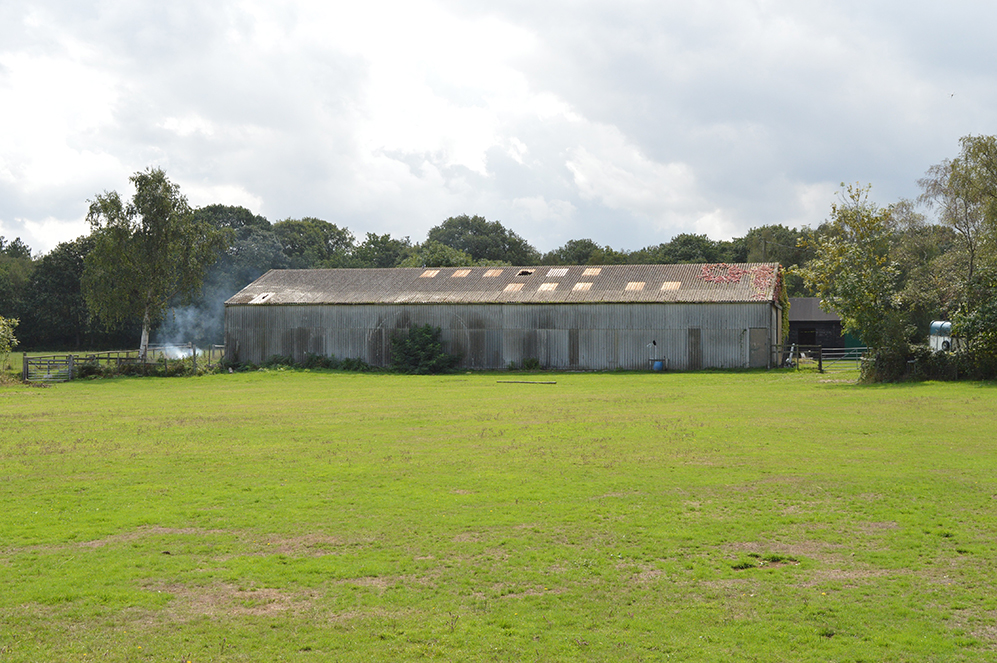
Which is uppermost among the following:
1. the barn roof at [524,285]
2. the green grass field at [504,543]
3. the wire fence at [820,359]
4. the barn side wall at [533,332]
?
the barn roof at [524,285]

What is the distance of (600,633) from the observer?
716cm

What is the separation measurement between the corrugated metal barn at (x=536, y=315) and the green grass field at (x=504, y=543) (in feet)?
91.5

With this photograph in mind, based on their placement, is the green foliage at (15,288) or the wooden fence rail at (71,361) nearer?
the wooden fence rail at (71,361)

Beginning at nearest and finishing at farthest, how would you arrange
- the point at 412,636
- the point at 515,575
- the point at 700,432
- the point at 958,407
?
1. the point at 412,636
2. the point at 515,575
3. the point at 700,432
4. the point at 958,407

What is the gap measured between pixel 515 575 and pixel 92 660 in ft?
13.5

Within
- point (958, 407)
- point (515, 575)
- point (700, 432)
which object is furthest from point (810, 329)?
point (515, 575)

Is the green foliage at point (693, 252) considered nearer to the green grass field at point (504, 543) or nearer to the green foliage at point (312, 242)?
the green foliage at point (312, 242)

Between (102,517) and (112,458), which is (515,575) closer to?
(102,517)

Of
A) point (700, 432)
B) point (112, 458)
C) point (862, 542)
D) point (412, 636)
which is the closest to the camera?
point (412, 636)

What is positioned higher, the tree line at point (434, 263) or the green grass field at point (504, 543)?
the tree line at point (434, 263)

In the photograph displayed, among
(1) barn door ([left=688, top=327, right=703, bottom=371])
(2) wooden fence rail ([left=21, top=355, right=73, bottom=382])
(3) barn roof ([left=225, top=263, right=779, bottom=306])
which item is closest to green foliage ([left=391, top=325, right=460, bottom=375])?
(3) barn roof ([left=225, top=263, right=779, bottom=306])

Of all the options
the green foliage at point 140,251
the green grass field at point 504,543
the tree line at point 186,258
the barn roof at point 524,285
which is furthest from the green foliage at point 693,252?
the green grass field at point 504,543

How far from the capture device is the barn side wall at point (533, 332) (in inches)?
1909

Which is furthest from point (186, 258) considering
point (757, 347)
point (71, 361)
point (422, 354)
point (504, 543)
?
point (504, 543)
